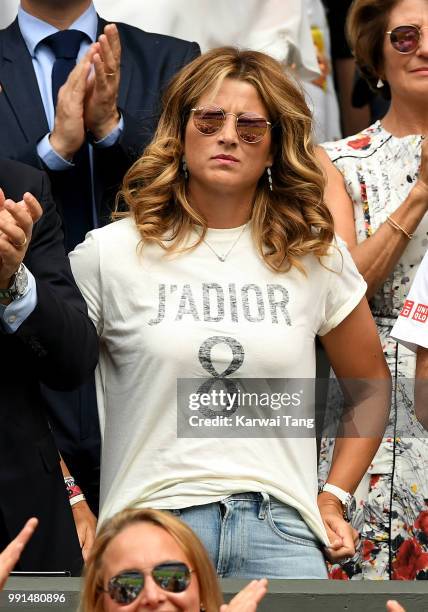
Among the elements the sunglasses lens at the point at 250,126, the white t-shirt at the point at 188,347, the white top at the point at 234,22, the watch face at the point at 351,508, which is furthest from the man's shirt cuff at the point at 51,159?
the white top at the point at 234,22

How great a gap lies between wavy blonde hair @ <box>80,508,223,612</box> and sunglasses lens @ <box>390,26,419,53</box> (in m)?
2.20

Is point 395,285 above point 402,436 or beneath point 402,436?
above

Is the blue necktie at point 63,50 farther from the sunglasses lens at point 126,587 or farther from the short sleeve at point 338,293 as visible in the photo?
the sunglasses lens at point 126,587

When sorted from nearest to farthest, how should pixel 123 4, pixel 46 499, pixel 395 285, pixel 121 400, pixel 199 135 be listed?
1. pixel 46 499
2. pixel 121 400
3. pixel 199 135
4. pixel 395 285
5. pixel 123 4

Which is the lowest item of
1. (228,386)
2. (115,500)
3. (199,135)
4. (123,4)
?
(115,500)

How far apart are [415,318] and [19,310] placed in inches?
51.0

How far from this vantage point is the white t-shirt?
414 cm

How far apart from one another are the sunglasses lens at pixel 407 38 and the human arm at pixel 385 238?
0.40 meters

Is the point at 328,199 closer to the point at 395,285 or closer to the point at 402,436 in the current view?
the point at 395,285

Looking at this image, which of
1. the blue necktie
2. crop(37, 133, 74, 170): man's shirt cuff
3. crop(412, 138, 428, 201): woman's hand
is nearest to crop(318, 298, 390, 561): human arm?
crop(412, 138, 428, 201): woman's hand

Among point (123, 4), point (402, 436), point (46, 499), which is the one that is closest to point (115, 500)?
point (46, 499)

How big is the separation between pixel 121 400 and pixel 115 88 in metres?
1.11

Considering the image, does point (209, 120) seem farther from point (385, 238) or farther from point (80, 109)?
point (385, 238)

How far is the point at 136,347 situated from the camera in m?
4.26
